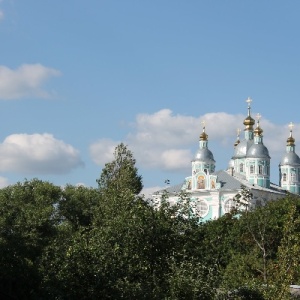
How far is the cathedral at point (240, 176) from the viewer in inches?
2766

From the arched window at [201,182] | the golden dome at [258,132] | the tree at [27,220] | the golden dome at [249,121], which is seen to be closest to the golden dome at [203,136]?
the golden dome at [249,121]

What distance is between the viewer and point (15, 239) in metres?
22.6

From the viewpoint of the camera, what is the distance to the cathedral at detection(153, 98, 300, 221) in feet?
230

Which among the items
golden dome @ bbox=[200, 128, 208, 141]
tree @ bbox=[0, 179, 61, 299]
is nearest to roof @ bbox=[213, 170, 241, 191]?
golden dome @ bbox=[200, 128, 208, 141]

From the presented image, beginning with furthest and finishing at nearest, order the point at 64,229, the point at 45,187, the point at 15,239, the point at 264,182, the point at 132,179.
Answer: the point at 264,182 < the point at 132,179 < the point at 45,187 < the point at 64,229 < the point at 15,239

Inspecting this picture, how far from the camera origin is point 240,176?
251 feet

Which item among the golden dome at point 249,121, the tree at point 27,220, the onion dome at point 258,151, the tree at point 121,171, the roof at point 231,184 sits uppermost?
the golden dome at point 249,121

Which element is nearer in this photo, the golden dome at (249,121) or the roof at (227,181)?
the roof at (227,181)

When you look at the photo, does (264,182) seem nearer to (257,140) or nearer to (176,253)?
(257,140)

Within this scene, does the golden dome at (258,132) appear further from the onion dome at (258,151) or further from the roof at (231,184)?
the roof at (231,184)

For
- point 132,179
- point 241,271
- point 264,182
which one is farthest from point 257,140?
point 241,271

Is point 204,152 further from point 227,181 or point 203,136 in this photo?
point 227,181

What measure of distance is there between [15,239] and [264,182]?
A: 178 ft

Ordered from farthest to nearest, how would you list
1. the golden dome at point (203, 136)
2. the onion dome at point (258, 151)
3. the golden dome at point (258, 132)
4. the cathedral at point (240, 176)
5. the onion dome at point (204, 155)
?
the golden dome at point (203, 136) → the onion dome at point (204, 155) → the golden dome at point (258, 132) → the onion dome at point (258, 151) → the cathedral at point (240, 176)
